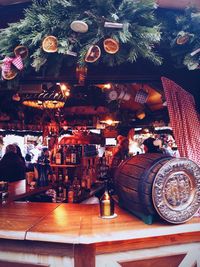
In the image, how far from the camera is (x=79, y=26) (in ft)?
6.83

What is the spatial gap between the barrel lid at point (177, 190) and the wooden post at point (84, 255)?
1.95 feet

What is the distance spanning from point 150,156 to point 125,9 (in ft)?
4.04

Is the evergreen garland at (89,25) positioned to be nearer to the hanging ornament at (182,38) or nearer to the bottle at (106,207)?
the hanging ornament at (182,38)

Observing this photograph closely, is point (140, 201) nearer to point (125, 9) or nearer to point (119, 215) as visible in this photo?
point (119, 215)

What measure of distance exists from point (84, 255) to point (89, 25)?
179 cm

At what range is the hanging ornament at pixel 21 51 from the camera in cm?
227

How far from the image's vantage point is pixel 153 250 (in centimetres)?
225

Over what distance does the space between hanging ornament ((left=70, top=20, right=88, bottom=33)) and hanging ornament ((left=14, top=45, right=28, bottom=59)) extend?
0.46 metres

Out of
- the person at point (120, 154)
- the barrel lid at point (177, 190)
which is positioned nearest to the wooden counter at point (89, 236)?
the barrel lid at point (177, 190)

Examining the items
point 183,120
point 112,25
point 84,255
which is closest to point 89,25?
point 112,25

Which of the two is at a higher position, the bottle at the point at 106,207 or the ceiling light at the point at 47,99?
the ceiling light at the point at 47,99

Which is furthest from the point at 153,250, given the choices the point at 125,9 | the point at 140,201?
the point at 125,9

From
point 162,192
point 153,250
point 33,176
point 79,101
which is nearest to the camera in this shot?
point 162,192

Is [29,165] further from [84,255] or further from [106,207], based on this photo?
[84,255]
